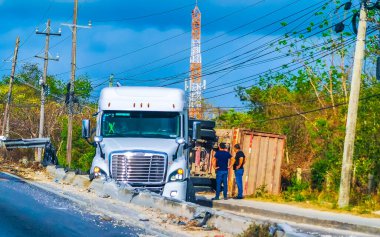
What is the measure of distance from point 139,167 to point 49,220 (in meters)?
5.38

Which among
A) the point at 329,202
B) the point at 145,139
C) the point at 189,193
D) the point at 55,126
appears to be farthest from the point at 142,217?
the point at 55,126

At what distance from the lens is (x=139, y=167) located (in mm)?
19453

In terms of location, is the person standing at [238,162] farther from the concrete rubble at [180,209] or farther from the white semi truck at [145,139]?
the white semi truck at [145,139]

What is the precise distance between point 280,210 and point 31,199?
765cm

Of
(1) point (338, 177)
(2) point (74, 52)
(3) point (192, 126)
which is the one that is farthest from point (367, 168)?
(2) point (74, 52)

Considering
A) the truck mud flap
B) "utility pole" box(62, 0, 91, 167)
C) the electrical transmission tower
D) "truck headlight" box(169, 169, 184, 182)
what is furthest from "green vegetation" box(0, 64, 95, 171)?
"truck headlight" box(169, 169, 184, 182)

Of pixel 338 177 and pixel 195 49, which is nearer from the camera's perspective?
pixel 338 177

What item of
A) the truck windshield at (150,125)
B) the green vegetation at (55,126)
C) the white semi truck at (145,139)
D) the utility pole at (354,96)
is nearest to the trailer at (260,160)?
the utility pole at (354,96)

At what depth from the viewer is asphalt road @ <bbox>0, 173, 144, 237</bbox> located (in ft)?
42.2

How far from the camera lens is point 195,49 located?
3693 inches

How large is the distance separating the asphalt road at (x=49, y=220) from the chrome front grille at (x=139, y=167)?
169 centimetres

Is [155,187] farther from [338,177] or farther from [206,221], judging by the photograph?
[338,177]

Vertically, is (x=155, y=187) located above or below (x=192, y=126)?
below

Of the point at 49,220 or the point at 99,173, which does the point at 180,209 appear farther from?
the point at 99,173
